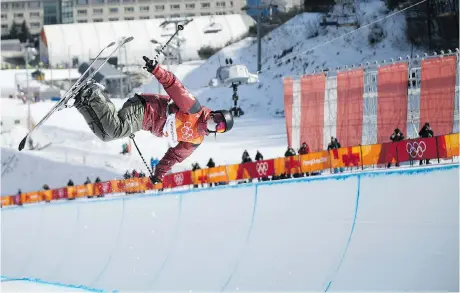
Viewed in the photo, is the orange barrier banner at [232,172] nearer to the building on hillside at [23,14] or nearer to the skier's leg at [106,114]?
the skier's leg at [106,114]

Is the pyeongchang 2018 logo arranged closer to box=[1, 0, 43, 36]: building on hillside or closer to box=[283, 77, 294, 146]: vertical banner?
box=[283, 77, 294, 146]: vertical banner

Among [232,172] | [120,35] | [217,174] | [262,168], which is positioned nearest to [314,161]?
[262,168]

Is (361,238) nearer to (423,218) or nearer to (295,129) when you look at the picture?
(423,218)

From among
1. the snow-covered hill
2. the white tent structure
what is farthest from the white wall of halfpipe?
the white tent structure

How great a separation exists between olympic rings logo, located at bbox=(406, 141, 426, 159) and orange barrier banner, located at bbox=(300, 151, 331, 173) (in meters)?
2.55

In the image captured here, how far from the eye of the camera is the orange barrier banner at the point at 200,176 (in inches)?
890

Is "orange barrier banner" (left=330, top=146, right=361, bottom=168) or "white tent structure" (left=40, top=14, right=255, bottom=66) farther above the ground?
"white tent structure" (left=40, top=14, right=255, bottom=66)

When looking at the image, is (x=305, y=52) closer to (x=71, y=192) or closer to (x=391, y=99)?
(x=71, y=192)

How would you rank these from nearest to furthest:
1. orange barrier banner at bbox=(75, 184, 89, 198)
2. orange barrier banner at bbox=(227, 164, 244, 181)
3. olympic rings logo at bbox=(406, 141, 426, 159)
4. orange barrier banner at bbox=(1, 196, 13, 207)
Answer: olympic rings logo at bbox=(406, 141, 426, 159) → orange barrier banner at bbox=(227, 164, 244, 181) → orange barrier banner at bbox=(75, 184, 89, 198) → orange barrier banner at bbox=(1, 196, 13, 207)

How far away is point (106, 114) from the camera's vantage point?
28.0 feet

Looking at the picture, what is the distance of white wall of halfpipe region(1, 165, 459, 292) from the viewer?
10141 millimetres

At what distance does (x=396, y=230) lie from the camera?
34.3 ft

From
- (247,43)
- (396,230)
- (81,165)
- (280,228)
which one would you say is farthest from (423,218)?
(247,43)

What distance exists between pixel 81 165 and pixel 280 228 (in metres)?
26.3
